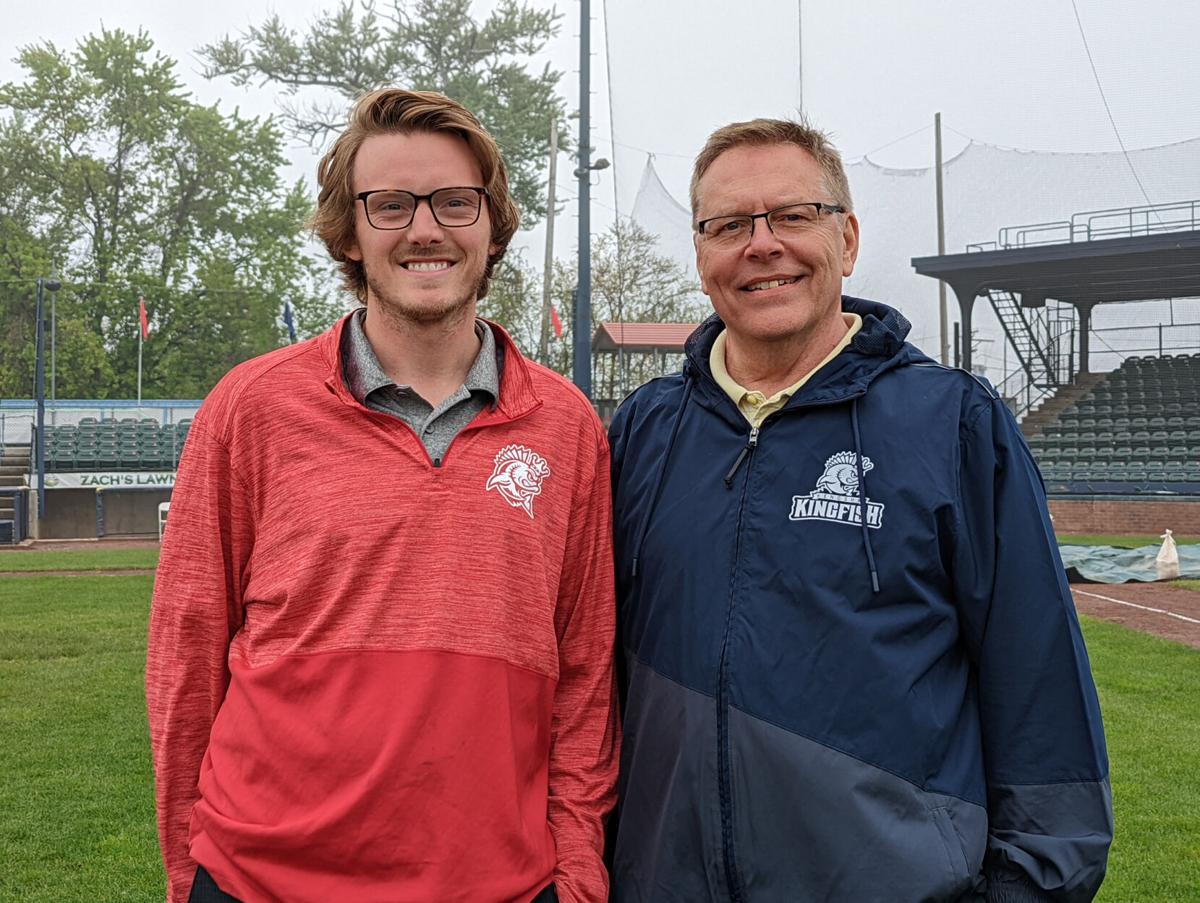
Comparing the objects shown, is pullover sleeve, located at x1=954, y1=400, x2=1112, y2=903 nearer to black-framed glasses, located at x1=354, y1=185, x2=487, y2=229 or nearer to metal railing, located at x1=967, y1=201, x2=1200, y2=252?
black-framed glasses, located at x1=354, y1=185, x2=487, y2=229

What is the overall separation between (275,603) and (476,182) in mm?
838

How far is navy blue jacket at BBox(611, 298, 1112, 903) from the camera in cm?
192

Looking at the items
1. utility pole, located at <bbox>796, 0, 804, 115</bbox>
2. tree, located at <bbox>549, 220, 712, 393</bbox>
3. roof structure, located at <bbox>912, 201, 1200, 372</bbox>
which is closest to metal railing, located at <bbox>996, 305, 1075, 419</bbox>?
roof structure, located at <bbox>912, 201, 1200, 372</bbox>

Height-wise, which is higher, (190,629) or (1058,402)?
(1058,402)

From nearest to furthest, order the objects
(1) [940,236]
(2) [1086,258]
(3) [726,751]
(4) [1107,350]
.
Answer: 1. (3) [726,751]
2. (1) [940,236]
3. (2) [1086,258]
4. (4) [1107,350]

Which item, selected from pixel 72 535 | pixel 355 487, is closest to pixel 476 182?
pixel 355 487

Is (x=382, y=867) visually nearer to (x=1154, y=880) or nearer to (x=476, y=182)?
(x=476, y=182)

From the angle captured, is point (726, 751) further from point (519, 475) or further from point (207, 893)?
point (207, 893)

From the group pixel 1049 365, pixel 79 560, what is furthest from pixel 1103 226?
pixel 79 560

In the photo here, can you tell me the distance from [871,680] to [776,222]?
0.88 metres

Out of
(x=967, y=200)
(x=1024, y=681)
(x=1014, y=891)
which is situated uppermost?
(x=967, y=200)

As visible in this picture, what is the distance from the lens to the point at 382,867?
6.01ft

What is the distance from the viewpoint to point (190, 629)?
1979mm

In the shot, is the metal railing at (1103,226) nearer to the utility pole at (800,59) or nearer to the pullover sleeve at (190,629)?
the utility pole at (800,59)
